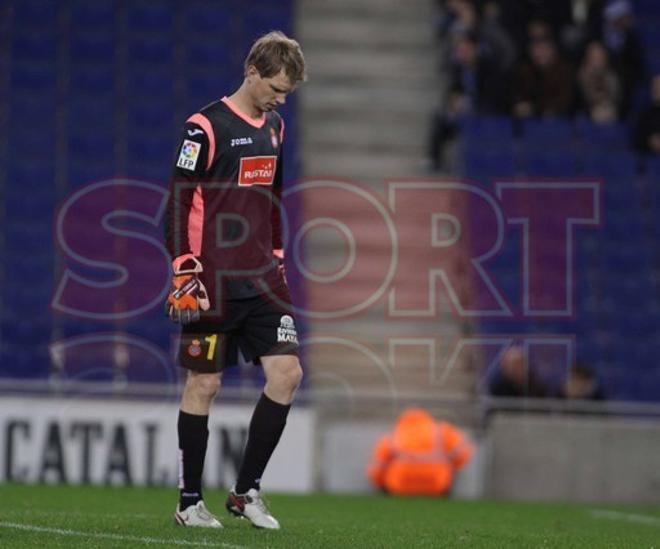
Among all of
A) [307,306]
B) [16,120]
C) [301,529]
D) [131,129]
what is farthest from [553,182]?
[301,529]

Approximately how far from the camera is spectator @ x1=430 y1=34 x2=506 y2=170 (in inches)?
616

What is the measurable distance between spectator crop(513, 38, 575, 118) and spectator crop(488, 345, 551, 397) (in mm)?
3367

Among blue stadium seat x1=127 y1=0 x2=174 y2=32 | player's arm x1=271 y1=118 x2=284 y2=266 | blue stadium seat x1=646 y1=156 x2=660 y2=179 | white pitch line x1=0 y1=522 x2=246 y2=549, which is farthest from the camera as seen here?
blue stadium seat x1=127 y1=0 x2=174 y2=32

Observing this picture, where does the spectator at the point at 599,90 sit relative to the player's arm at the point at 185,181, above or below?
above

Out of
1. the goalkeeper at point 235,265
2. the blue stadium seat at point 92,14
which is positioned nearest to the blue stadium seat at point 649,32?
the blue stadium seat at point 92,14

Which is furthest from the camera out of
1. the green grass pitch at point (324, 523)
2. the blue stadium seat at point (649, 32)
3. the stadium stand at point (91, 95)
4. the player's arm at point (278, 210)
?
the blue stadium seat at point (649, 32)

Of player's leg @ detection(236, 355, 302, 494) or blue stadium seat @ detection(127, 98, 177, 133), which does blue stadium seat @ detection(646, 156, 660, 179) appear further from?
player's leg @ detection(236, 355, 302, 494)

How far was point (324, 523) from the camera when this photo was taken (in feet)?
24.5

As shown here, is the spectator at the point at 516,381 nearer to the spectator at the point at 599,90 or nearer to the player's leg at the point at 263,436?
the spectator at the point at 599,90

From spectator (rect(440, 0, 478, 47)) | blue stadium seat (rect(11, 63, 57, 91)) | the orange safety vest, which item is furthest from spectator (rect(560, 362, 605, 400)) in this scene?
blue stadium seat (rect(11, 63, 57, 91))

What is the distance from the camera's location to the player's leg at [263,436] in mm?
6516

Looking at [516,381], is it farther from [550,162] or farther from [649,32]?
[649,32]

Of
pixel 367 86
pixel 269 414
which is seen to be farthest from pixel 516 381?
pixel 269 414

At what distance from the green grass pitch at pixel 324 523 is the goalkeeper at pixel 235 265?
340 mm
